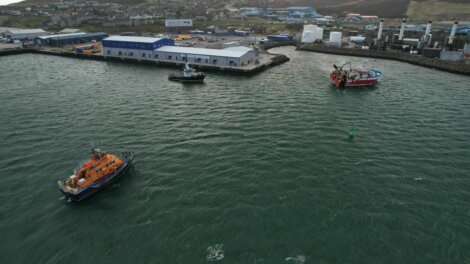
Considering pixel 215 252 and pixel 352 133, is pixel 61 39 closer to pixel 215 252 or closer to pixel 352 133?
pixel 352 133

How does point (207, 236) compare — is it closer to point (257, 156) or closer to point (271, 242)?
point (271, 242)

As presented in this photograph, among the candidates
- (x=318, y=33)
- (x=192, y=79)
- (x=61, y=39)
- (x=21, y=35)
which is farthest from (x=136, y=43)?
(x=318, y=33)

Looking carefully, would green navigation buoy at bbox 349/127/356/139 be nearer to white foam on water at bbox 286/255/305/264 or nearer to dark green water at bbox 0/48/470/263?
dark green water at bbox 0/48/470/263

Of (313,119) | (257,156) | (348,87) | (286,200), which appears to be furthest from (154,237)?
(348,87)

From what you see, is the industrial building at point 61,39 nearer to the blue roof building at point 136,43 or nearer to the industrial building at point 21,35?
the industrial building at point 21,35

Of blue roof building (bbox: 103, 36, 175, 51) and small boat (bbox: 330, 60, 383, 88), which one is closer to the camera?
small boat (bbox: 330, 60, 383, 88)

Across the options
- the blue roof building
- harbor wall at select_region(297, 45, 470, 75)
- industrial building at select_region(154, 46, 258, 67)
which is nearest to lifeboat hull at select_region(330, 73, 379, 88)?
industrial building at select_region(154, 46, 258, 67)
